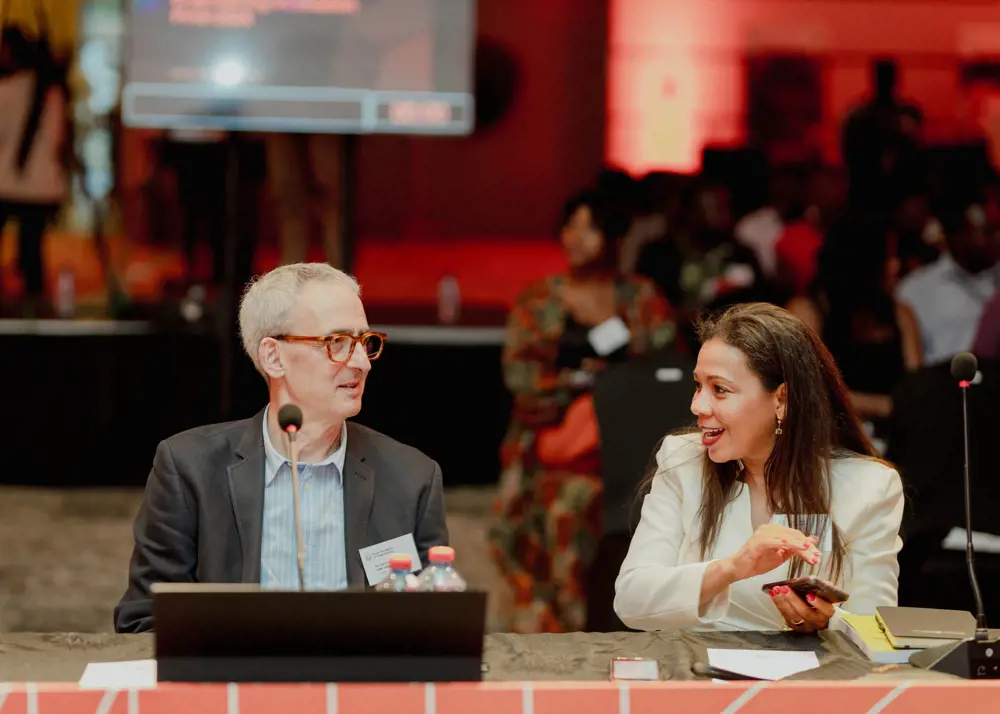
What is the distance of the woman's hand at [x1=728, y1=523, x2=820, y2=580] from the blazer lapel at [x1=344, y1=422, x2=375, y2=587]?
71cm

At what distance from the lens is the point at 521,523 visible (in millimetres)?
4781

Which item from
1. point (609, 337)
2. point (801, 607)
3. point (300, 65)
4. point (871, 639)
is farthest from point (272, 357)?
point (300, 65)

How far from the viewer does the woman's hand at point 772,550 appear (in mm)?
2195

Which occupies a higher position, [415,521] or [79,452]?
[415,521]

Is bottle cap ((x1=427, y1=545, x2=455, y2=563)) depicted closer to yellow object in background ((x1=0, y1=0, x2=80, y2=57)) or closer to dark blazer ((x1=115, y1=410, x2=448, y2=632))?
dark blazer ((x1=115, y1=410, x2=448, y2=632))

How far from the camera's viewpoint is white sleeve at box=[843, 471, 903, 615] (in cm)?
258

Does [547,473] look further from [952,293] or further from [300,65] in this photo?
[952,293]

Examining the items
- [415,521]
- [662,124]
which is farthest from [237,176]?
[415,521]

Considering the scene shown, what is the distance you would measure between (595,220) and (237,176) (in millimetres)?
2406

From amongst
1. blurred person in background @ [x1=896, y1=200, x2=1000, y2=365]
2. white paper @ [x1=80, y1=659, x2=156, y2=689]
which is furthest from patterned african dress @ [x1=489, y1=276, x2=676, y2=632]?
white paper @ [x1=80, y1=659, x2=156, y2=689]

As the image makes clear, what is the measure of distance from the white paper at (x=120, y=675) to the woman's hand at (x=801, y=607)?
994 millimetres

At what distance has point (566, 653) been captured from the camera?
83.4 inches

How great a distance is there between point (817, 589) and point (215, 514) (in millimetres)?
1102

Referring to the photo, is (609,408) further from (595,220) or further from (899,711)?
(899,711)
